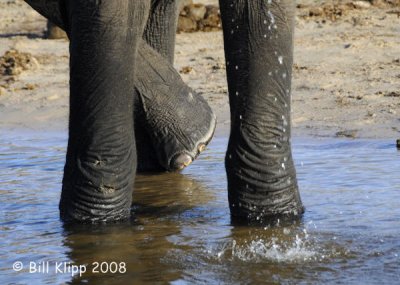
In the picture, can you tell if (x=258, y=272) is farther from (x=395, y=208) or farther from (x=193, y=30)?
(x=193, y=30)

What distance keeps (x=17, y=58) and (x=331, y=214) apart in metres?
3.84

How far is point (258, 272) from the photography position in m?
3.32

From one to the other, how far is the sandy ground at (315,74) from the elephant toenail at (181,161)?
1.11 metres

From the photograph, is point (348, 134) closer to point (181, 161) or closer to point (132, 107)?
point (181, 161)

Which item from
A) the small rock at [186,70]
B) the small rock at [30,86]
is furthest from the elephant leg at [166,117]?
the small rock at [30,86]

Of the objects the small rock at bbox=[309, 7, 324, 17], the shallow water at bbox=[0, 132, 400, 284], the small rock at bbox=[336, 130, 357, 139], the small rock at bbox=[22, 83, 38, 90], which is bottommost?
the small rock at bbox=[336, 130, 357, 139]

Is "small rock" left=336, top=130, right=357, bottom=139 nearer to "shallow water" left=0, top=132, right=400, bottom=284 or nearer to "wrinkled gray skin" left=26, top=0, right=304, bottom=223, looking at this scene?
"shallow water" left=0, top=132, right=400, bottom=284

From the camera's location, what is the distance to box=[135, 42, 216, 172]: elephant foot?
4.55 m

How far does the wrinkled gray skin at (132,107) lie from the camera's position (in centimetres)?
358

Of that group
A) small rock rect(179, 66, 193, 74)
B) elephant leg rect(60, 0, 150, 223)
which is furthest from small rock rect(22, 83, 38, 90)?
elephant leg rect(60, 0, 150, 223)

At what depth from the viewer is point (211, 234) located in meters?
3.74

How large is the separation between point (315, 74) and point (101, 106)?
3.20 m

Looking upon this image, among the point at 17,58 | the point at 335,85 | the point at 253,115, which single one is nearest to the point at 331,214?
the point at 253,115

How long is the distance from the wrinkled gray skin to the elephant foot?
2.10 ft
